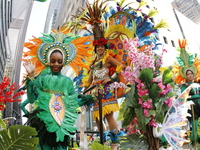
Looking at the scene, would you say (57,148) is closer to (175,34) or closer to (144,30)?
(144,30)

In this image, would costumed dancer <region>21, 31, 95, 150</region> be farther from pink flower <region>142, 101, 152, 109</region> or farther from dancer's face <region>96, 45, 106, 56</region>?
pink flower <region>142, 101, 152, 109</region>

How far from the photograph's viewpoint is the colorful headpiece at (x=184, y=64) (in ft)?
12.6

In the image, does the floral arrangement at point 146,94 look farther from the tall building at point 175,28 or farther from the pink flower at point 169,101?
the tall building at point 175,28

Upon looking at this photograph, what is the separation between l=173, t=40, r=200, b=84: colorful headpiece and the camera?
3855mm

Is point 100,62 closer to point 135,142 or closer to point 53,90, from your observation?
point 53,90

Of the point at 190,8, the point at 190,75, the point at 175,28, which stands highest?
the point at 190,8

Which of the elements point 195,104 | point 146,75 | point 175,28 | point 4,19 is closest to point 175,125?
point 146,75

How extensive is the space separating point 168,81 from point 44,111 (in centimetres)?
129

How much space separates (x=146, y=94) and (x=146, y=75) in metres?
0.19

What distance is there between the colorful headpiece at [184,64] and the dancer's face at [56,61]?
2.48 m

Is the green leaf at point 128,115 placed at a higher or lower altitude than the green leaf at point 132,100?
lower

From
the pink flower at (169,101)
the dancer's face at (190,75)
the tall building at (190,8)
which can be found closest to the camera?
the pink flower at (169,101)

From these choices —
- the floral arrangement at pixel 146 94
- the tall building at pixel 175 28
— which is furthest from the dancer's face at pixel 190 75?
the tall building at pixel 175 28

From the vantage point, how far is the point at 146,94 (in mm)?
2027
